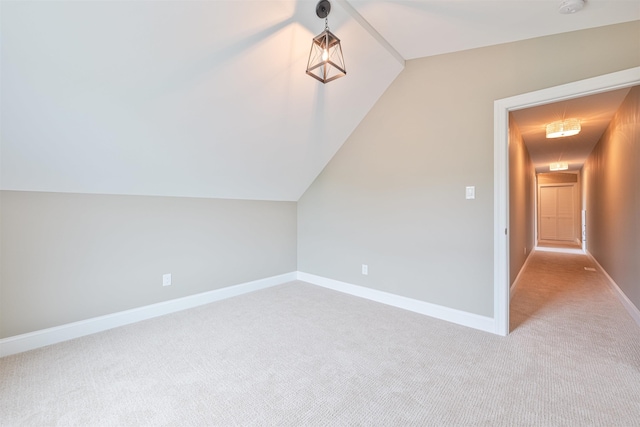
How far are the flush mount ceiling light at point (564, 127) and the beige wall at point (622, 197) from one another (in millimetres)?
387

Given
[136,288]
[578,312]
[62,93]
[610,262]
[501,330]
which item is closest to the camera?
[62,93]

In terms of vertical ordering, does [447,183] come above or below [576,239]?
above

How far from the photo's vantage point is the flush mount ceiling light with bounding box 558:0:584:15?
5.49ft

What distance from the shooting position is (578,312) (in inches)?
112

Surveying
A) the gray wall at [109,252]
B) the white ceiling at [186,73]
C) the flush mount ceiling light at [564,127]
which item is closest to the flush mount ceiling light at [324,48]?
the white ceiling at [186,73]

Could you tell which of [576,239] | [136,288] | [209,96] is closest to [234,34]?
[209,96]

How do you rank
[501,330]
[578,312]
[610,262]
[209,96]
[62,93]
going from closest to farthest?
[62,93]
[209,96]
[501,330]
[578,312]
[610,262]

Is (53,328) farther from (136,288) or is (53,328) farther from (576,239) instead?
(576,239)

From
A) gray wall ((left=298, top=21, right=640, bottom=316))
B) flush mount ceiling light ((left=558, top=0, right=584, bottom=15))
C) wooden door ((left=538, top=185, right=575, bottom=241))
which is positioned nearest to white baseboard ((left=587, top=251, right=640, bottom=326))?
gray wall ((left=298, top=21, right=640, bottom=316))

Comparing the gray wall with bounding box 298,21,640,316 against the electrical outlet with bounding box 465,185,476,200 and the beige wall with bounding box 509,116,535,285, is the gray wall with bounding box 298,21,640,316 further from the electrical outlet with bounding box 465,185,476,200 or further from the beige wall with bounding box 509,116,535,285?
the beige wall with bounding box 509,116,535,285

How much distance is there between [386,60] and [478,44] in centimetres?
78

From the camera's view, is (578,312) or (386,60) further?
(578,312)

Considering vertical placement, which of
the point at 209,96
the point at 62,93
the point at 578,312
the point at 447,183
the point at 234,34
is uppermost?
the point at 234,34

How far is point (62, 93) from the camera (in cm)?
168
